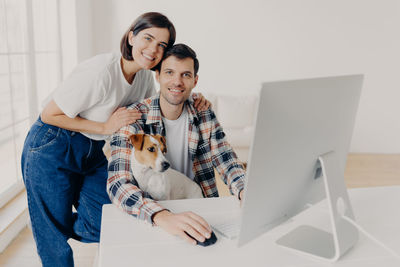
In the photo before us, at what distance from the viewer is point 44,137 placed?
1.79 metres

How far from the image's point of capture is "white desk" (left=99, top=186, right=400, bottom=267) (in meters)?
1.01

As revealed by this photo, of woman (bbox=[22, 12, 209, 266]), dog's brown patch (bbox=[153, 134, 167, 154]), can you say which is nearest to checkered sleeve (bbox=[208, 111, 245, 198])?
woman (bbox=[22, 12, 209, 266])

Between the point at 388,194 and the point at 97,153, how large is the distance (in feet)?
4.30

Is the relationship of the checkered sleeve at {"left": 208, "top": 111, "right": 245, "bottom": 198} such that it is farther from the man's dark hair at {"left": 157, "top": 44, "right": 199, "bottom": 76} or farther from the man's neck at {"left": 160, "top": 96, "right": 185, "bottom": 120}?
the man's dark hair at {"left": 157, "top": 44, "right": 199, "bottom": 76}

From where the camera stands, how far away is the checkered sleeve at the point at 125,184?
1.23m

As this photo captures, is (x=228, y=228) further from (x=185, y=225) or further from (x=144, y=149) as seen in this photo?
(x=144, y=149)

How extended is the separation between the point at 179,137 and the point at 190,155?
9cm

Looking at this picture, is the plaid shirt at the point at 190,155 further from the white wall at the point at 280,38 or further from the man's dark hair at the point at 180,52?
the white wall at the point at 280,38

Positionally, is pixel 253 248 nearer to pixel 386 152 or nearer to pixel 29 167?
pixel 29 167

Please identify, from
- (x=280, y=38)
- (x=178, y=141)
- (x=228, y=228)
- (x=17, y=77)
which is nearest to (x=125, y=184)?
(x=178, y=141)

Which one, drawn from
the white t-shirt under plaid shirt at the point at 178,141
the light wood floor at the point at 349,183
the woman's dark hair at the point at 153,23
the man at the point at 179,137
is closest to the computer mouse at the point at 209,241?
the man at the point at 179,137

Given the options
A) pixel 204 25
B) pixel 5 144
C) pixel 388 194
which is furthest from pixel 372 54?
pixel 5 144

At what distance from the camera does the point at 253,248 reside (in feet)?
3.55

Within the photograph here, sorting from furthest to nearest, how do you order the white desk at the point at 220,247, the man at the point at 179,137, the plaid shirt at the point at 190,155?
the man at the point at 179,137
the plaid shirt at the point at 190,155
the white desk at the point at 220,247
